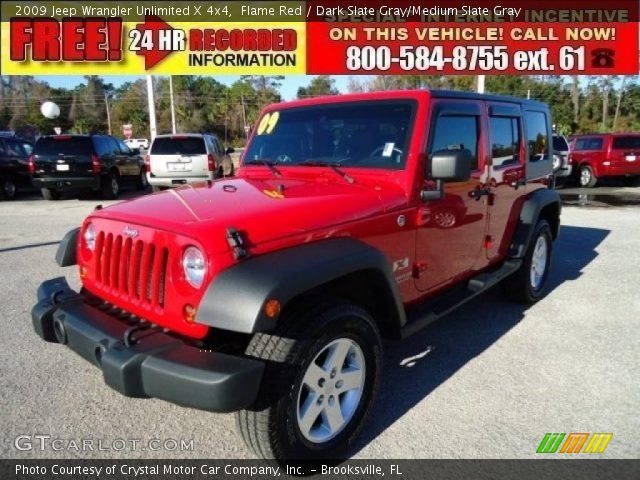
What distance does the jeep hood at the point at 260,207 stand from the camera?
2.39 metres

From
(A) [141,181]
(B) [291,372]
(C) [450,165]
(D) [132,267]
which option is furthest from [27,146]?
(B) [291,372]

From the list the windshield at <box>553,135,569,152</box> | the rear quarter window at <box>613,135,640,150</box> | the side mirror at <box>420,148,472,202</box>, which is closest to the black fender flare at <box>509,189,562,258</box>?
the side mirror at <box>420,148,472,202</box>

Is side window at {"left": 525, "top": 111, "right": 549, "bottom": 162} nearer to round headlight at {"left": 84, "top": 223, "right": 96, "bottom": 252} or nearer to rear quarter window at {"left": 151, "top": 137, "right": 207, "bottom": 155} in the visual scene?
round headlight at {"left": 84, "top": 223, "right": 96, "bottom": 252}

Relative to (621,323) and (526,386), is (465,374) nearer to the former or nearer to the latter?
(526,386)

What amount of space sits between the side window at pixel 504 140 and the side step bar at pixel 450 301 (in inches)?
36.3

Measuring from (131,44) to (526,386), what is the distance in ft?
56.8

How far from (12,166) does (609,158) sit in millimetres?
17915

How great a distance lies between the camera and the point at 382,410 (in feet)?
10.1

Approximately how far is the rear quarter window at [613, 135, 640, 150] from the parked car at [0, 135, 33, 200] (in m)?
17.9

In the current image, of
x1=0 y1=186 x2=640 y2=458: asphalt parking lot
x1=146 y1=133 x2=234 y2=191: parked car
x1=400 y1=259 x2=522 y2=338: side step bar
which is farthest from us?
x1=146 y1=133 x2=234 y2=191: parked car

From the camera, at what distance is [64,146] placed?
42.4 feet

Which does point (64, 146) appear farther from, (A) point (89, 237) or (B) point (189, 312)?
(B) point (189, 312)

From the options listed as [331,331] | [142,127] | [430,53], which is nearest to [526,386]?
[331,331]

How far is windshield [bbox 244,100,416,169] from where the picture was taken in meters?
3.29
